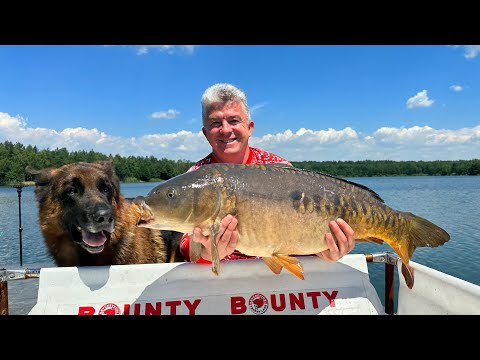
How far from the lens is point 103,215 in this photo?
3.34 metres

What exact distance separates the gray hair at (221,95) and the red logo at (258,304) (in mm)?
2067

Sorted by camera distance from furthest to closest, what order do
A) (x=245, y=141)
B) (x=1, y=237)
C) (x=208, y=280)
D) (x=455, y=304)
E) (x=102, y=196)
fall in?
(x=1, y=237)
(x=245, y=141)
(x=102, y=196)
(x=208, y=280)
(x=455, y=304)

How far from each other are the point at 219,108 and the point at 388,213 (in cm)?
205

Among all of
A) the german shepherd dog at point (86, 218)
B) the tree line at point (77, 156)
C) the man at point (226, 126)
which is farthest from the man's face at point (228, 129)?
the tree line at point (77, 156)

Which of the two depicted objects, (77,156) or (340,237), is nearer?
(340,237)

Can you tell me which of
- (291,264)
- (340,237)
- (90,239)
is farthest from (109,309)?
(340,237)

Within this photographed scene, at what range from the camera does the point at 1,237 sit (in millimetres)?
17703

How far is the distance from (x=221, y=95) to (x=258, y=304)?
2210mm

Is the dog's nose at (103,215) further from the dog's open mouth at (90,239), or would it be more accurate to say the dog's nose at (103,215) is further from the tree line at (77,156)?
the tree line at (77,156)

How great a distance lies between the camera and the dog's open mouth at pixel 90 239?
3.45 m

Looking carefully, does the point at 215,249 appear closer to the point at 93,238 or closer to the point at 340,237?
the point at 340,237

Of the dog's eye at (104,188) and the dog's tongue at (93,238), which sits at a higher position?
the dog's eye at (104,188)
